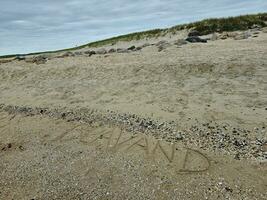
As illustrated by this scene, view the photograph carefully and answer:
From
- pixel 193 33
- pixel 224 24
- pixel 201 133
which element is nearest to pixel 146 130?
pixel 201 133

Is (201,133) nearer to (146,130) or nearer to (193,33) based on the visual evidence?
(146,130)

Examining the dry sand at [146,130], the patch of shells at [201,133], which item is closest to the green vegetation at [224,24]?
the dry sand at [146,130]

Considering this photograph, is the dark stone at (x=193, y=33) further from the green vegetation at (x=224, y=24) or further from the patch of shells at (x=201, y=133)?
the patch of shells at (x=201, y=133)

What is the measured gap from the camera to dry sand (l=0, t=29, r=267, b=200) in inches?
260

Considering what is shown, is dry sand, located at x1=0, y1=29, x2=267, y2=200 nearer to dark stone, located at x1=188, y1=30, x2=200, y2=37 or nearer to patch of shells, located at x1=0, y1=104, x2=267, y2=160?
patch of shells, located at x1=0, y1=104, x2=267, y2=160

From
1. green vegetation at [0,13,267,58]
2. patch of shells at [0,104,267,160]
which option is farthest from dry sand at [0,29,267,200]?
green vegetation at [0,13,267,58]

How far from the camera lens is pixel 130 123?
9078 mm

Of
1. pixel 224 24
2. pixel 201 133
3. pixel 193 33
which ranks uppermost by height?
pixel 224 24

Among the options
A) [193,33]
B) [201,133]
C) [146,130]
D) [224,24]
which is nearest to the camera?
[201,133]

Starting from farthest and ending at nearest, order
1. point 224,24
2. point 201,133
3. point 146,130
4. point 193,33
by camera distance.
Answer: point 224,24
point 193,33
point 146,130
point 201,133

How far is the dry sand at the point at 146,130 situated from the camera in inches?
260

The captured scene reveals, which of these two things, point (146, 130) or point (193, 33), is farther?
point (193, 33)

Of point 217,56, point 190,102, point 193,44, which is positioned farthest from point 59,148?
point 193,44

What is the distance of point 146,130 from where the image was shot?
8.58 meters
